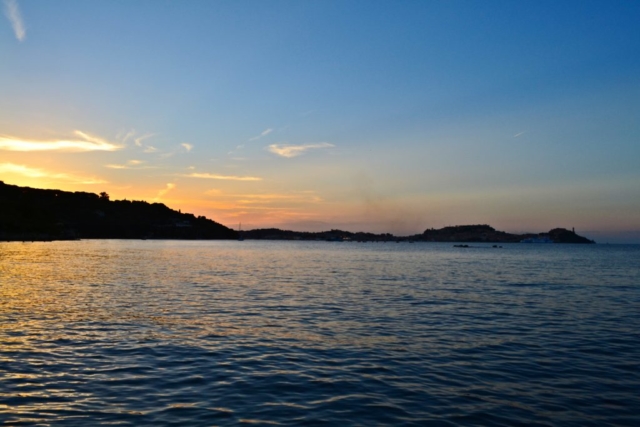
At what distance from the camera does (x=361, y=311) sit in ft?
115

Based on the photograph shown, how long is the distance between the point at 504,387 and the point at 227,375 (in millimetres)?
10316

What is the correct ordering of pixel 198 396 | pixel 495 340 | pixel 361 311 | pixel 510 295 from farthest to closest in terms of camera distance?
pixel 510 295 → pixel 361 311 → pixel 495 340 → pixel 198 396

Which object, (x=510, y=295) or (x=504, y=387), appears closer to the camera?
(x=504, y=387)

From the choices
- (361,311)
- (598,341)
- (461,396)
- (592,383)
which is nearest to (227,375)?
(461,396)

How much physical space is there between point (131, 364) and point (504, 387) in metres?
14.6

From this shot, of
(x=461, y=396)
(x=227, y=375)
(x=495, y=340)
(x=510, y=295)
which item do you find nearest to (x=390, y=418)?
(x=461, y=396)

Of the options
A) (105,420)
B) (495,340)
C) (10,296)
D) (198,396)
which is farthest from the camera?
(10,296)

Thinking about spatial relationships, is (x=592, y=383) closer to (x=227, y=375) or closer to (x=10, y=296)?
(x=227, y=375)

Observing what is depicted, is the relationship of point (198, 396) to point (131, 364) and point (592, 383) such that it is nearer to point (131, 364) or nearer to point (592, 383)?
point (131, 364)

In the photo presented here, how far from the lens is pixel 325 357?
2102 cm

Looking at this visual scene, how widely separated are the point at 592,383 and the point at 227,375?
1402 centimetres

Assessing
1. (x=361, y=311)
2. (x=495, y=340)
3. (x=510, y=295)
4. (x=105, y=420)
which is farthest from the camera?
(x=510, y=295)

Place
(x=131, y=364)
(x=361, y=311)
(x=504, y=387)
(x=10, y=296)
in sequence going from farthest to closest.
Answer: (x=10, y=296)
(x=361, y=311)
(x=131, y=364)
(x=504, y=387)

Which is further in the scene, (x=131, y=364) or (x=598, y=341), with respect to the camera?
(x=598, y=341)
